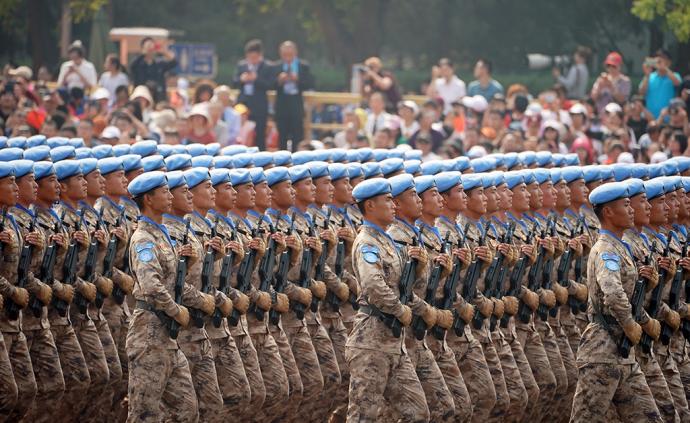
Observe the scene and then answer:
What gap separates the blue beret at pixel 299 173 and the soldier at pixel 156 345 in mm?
2511

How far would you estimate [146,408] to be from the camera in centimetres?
1089

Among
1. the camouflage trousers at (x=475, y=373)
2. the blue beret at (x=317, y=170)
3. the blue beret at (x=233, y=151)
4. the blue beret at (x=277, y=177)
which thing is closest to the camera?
the camouflage trousers at (x=475, y=373)

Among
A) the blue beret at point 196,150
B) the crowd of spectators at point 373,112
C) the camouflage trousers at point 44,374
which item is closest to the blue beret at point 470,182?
the camouflage trousers at point 44,374

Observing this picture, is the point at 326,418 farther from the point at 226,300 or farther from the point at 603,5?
A: the point at 603,5

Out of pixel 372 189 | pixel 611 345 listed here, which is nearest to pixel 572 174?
pixel 372 189

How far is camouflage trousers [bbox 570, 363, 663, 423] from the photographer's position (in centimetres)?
1079

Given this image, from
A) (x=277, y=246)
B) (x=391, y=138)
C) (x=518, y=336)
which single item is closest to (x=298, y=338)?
(x=277, y=246)

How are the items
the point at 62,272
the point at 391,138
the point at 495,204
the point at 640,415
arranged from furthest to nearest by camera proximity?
the point at 391,138 < the point at 495,204 < the point at 62,272 < the point at 640,415

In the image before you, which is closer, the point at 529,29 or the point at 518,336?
the point at 518,336

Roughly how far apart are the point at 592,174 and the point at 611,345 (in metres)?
3.91

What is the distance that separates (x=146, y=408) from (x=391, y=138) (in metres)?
10.4

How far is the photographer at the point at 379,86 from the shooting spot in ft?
75.5

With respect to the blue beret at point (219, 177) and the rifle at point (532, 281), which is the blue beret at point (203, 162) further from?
the rifle at point (532, 281)

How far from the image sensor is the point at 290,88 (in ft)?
75.2
